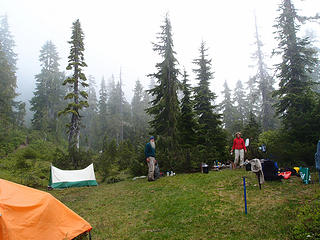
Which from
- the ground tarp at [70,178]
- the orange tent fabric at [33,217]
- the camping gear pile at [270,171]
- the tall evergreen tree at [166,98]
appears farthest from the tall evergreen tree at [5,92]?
the camping gear pile at [270,171]

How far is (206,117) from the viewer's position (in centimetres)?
2012

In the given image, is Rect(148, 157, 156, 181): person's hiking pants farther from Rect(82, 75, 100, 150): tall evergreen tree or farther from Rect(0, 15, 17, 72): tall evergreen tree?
Rect(0, 15, 17, 72): tall evergreen tree

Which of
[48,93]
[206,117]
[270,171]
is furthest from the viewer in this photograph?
[48,93]

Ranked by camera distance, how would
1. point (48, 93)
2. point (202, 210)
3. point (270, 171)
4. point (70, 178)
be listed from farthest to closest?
point (48, 93)
point (70, 178)
point (270, 171)
point (202, 210)

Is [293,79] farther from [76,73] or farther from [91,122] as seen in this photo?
[91,122]

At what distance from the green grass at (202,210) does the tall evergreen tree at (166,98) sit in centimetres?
588

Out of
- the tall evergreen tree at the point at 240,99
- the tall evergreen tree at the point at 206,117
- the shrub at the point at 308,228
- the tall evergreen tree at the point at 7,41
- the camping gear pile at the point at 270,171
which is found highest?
the tall evergreen tree at the point at 7,41

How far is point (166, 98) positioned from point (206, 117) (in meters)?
5.56

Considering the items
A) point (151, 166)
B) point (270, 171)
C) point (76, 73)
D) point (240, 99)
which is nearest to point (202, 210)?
point (270, 171)

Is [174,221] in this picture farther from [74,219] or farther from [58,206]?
[58,206]

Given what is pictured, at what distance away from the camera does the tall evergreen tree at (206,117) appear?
1579cm

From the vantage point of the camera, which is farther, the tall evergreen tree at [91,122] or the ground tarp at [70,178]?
the tall evergreen tree at [91,122]

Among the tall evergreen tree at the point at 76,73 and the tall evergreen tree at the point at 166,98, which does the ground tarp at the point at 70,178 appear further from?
the tall evergreen tree at the point at 76,73

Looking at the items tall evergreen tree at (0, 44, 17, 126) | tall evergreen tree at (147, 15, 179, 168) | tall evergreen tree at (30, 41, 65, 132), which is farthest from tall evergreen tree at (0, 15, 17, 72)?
tall evergreen tree at (147, 15, 179, 168)
